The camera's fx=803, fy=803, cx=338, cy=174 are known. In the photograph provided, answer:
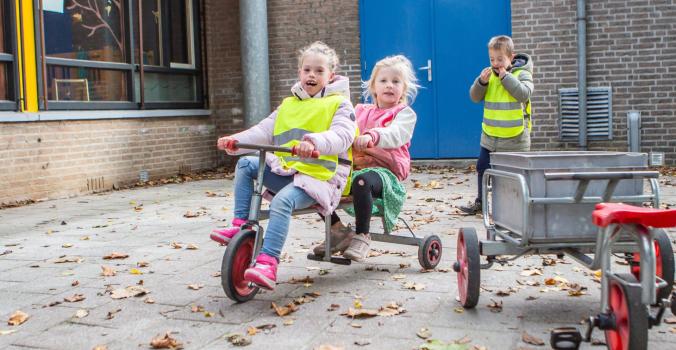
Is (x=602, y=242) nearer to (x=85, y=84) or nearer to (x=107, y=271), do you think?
(x=107, y=271)

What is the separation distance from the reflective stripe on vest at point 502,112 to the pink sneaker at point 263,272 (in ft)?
12.1

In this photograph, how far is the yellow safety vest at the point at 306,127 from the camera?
4.41m

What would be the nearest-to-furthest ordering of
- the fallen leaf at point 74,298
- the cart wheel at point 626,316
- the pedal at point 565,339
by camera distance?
the cart wheel at point 626,316, the pedal at point 565,339, the fallen leaf at point 74,298

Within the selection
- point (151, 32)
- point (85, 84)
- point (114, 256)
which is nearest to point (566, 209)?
point (114, 256)

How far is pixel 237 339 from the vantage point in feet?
11.5

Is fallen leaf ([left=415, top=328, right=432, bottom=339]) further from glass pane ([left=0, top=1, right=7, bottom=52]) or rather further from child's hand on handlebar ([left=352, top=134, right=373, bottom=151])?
glass pane ([left=0, top=1, right=7, bottom=52])

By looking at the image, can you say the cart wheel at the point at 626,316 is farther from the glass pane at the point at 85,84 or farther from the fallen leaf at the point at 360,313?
the glass pane at the point at 85,84

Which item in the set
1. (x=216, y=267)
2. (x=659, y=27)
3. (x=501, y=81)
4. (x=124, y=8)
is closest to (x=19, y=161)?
(x=124, y=8)

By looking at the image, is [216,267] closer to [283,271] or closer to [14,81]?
[283,271]

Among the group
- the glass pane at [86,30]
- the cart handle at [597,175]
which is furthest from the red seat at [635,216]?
the glass pane at [86,30]

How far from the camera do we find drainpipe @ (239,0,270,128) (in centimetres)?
1228

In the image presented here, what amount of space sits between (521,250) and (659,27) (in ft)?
28.1

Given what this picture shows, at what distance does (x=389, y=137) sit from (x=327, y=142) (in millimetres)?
692

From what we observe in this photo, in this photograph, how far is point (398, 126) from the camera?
490 centimetres
